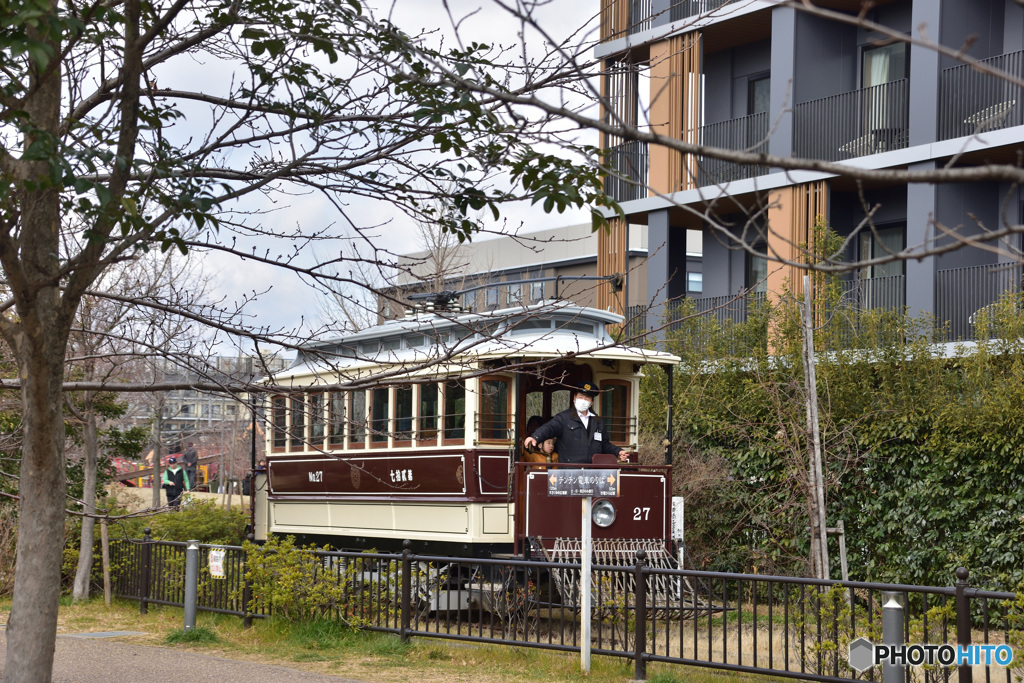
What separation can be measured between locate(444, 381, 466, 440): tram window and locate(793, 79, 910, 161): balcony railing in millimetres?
8815

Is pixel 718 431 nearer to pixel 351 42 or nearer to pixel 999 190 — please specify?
pixel 999 190

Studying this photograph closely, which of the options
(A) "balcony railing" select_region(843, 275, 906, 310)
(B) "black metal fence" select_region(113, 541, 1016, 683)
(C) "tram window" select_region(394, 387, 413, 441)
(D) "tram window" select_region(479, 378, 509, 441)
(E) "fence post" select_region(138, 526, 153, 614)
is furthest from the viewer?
(A) "balcony railing" select_region(843, 275, 906, 310)

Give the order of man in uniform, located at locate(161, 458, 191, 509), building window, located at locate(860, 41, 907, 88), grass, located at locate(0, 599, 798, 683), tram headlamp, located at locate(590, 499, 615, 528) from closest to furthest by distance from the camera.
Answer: grass, located at locate(0, 599, 798, 683)
tram headlamp, located at locate(590, 499, 615, 528)
building window, located at locate(860, 41, 907, 88)
man in uniform, located at locate(161, 458, 191, 509)

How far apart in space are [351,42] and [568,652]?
260 inches

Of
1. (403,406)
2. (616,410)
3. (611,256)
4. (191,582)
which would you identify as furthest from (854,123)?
(191,582)

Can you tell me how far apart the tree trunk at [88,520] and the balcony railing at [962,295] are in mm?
12778

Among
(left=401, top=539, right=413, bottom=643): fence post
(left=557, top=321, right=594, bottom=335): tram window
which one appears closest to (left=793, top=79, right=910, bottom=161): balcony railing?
(left=557, top=321, right=594, bottom=335): tram window

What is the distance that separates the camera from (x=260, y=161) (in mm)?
8000

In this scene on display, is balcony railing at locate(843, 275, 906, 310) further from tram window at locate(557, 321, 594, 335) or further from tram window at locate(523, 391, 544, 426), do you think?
tram window at locate(523, 391, 544, 426)

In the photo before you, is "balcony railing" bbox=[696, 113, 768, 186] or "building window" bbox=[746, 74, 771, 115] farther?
"building window" bbox=[746, 74, 771, 115]

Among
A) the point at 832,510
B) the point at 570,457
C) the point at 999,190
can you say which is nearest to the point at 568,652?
the point at 570,457

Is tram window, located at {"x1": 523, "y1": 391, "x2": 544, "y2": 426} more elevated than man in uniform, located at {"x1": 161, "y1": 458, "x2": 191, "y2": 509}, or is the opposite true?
tram window, located at {"x1": 523, "y1": 391, "x2": 544, "y2": 426}

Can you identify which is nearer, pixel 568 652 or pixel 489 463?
pixel 568 652

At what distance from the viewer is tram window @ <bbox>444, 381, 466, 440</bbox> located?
13602 millimetres
